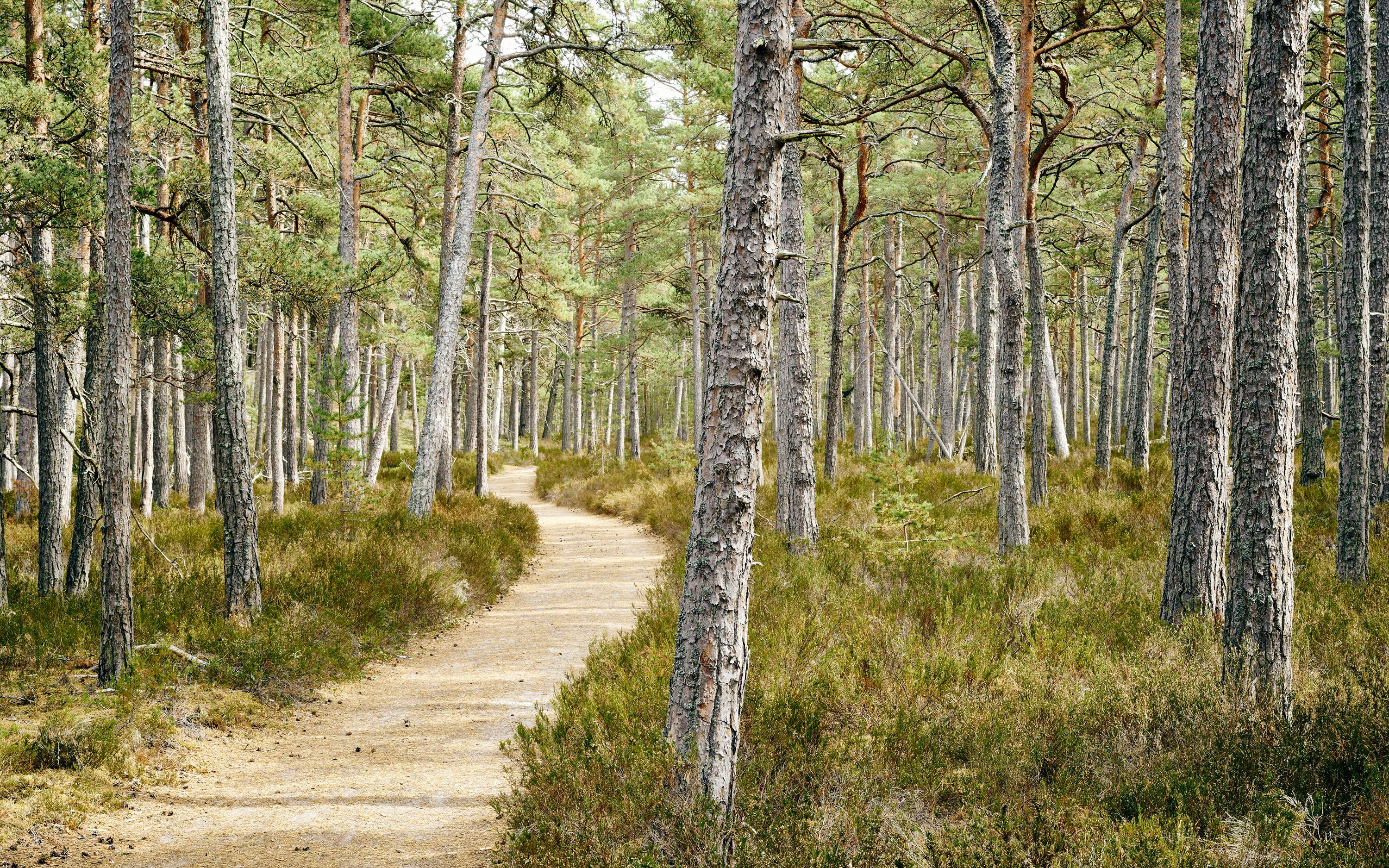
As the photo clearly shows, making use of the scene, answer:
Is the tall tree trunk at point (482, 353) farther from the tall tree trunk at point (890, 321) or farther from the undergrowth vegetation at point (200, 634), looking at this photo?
the tall tree trunk at point (890, 321)

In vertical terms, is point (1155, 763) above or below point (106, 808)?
above

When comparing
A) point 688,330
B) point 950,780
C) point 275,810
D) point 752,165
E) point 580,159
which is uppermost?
point 580,159

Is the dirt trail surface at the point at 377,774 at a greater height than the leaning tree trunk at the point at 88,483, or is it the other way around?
the leaning tree trunk at the point at 88,483

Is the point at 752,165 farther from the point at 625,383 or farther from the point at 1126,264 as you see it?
the point at 1126,264

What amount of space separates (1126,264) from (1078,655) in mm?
27057

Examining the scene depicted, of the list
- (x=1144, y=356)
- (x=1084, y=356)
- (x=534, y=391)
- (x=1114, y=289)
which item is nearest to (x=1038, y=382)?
(x=1144, y=356)

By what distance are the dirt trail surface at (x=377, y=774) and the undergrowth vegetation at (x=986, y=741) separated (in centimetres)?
56

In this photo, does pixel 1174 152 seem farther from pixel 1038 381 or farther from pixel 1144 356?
pixel 1144 356

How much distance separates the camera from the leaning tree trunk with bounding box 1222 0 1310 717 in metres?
4.18

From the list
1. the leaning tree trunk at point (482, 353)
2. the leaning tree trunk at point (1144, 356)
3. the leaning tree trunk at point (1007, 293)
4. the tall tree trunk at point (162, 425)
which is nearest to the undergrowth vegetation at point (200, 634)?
the tall tree trunk at point (162, 425)

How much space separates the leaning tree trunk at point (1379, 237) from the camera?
23.0 ft

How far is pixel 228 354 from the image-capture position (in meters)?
6.57

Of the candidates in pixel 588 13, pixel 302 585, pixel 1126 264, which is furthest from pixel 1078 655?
pixel 1126 264

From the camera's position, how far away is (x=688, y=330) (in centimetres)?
2714
